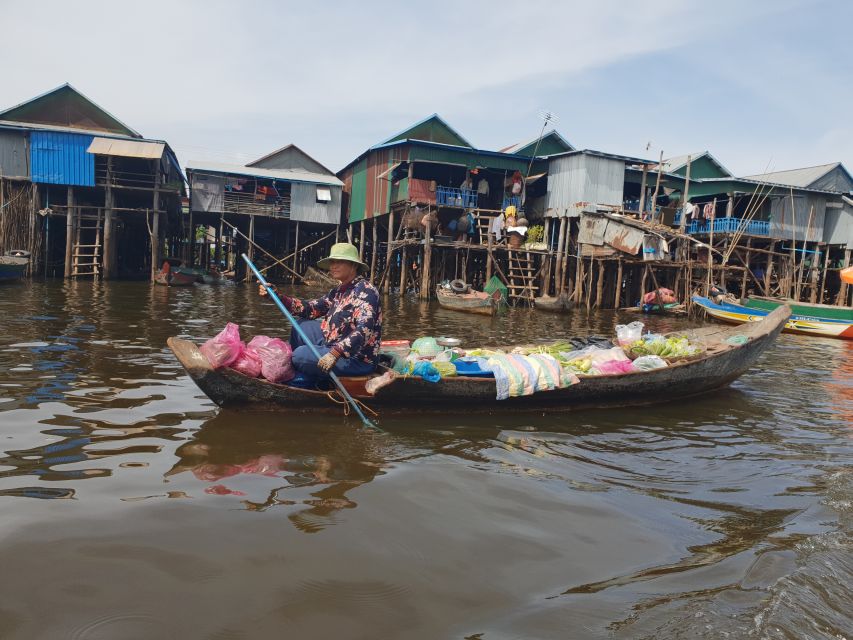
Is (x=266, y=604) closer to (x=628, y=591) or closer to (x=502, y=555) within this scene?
(x=502, y=555)

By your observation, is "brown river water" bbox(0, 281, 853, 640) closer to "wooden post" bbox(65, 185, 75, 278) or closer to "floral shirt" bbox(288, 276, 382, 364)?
"floral shirt" bbox(288, 276, 382, 364)

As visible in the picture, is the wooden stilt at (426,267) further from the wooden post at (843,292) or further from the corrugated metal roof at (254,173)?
the wooden post at (843,292)

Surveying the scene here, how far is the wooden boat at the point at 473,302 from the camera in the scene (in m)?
16.5

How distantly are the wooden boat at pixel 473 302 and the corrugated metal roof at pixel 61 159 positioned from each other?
1393 centimetres

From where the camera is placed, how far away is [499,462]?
13.9ft

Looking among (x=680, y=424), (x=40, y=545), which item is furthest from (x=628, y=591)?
(x=680, y=424)

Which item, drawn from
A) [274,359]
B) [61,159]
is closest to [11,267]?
[61,159]

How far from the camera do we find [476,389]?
5.25 m

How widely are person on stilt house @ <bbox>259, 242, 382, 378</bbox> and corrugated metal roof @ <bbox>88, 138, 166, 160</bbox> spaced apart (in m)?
18.8

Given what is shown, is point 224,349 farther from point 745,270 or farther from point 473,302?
point 745,270

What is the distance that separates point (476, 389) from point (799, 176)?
87.7ft

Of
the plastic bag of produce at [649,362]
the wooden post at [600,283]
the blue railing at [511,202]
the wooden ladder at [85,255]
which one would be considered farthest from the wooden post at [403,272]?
the plastic bag of produce at [649,362]

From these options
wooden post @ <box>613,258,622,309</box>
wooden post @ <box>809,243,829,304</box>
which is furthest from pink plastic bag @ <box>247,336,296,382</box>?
wooden post @ <box>809,243,829,304</box>

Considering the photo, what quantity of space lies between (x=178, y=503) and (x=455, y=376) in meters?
2.68
